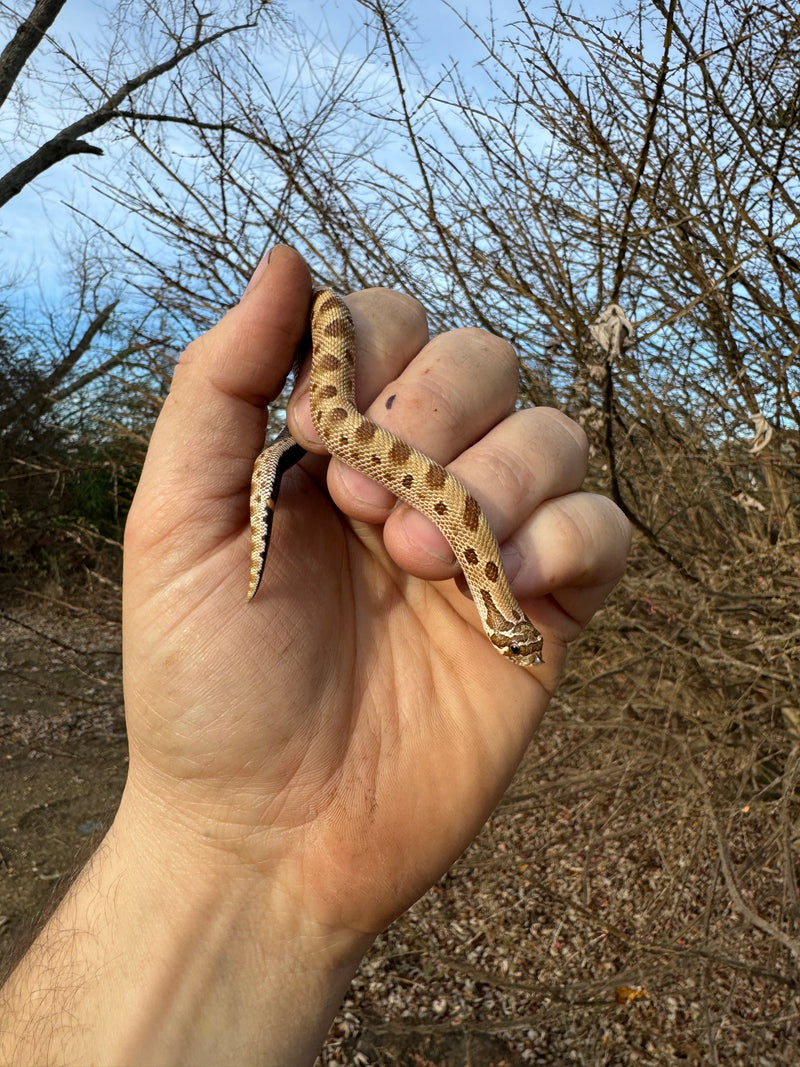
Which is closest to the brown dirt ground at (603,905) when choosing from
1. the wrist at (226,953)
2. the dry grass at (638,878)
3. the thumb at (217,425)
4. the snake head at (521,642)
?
the dry grass at (638,878)

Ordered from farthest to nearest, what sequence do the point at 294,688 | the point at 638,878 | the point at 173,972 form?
the point at 638,878, the point at 294,688, the point at 173,972

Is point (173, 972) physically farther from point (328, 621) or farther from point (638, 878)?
point (638, 878)

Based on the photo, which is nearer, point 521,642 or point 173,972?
point 173,972

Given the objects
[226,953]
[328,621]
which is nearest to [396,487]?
[328,621]

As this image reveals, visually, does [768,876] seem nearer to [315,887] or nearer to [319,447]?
[315,887]

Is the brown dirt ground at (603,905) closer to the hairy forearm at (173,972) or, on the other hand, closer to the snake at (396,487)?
the hairy forearm at (173,972)

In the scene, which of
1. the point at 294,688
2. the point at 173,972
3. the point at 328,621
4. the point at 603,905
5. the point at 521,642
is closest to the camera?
the point at 173,972

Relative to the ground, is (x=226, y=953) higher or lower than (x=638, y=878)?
higher

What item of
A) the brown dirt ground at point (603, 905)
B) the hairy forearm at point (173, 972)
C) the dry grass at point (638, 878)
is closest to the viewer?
the hairy forearm at point (173, 972)

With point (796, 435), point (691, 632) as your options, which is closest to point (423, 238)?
point (796, 435)

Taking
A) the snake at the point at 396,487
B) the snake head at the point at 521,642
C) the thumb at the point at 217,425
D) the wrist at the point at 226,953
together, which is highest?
the thumb at the point at 217,425
